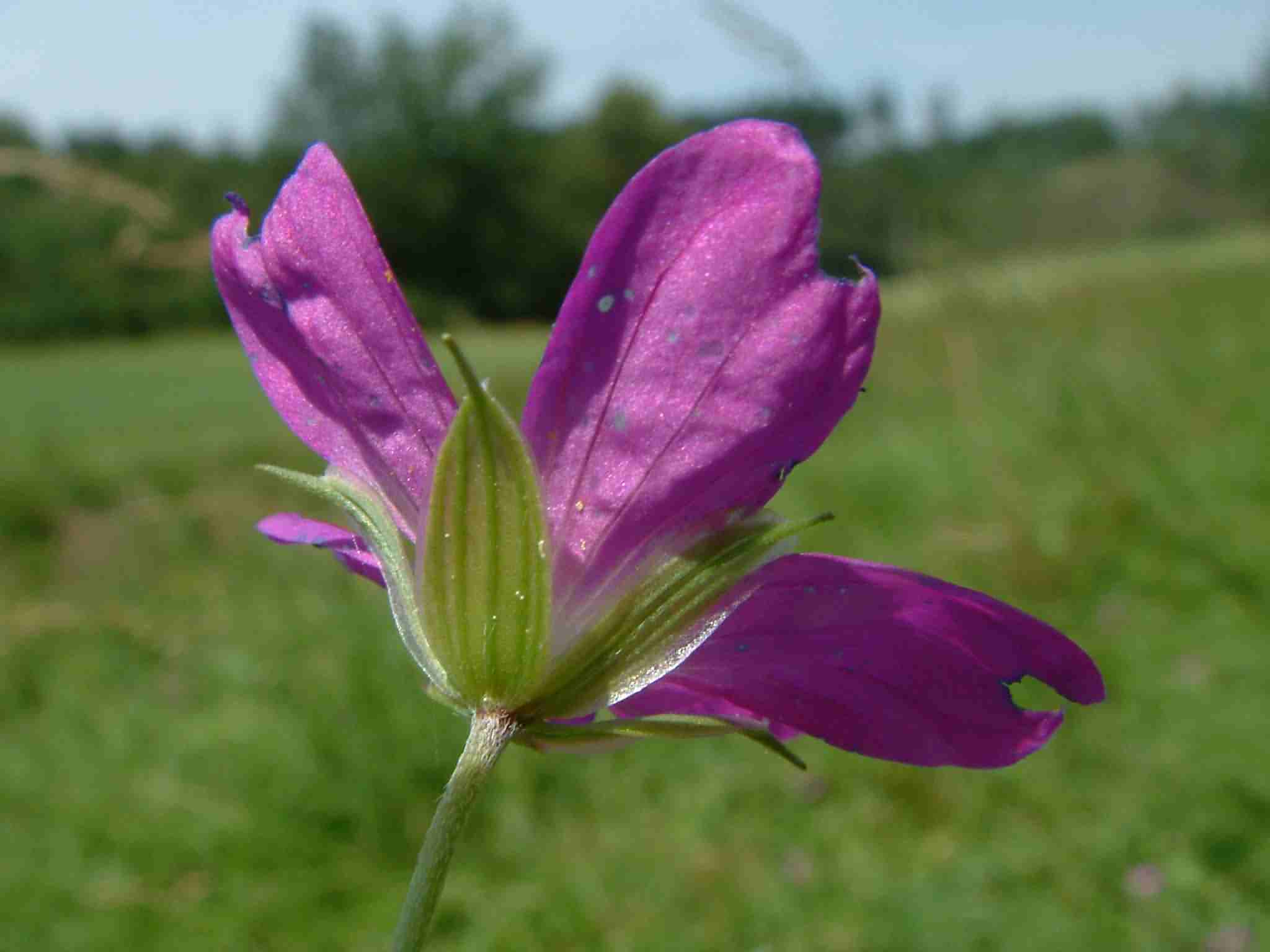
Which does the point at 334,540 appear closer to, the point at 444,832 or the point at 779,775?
the point at 444,832

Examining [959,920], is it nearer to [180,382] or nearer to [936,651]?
[936,651]

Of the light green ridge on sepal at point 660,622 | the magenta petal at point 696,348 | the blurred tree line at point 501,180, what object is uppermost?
the magenta petal at point 696,348

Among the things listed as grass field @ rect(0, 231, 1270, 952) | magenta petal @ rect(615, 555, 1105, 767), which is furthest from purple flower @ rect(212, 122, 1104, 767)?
grass field @ rect(0, 231, 1270, 952)

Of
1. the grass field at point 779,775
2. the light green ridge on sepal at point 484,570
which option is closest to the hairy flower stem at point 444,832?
the light green ridge on sepal at point 484,570

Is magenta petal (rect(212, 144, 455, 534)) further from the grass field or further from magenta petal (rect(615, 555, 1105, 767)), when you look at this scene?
the grass field

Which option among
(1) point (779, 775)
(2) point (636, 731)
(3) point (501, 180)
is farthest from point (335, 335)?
(3) point (501, 180)

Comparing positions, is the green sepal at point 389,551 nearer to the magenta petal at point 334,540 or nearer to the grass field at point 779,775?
the magenta petal at point 334,540
